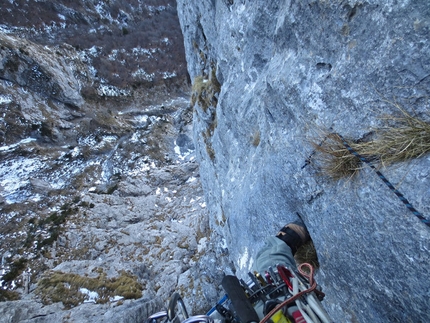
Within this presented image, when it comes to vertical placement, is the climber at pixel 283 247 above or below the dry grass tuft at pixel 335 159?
below

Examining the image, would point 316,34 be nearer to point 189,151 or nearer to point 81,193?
point 81,193

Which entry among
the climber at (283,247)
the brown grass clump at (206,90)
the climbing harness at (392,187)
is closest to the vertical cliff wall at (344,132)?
the climbing harness at (392,187)

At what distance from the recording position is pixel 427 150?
2.14m

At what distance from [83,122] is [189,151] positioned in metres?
14.9

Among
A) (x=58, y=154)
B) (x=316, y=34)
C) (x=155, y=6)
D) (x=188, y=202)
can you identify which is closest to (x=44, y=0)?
(x=155, y=6)

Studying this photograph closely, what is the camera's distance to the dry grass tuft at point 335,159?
113 inches

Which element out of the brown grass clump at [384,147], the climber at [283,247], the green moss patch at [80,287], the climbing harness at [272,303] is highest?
the green moss patch at [80,287]

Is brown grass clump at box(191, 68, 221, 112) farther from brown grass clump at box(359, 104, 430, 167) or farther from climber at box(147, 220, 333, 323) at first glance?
brown grass clump at box(359, 104, 430, 167)

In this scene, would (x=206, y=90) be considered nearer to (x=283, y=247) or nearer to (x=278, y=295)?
(x=283, y=247)

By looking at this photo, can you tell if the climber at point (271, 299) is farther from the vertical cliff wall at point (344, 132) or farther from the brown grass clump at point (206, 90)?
the brown grass clump at point (206, 90)

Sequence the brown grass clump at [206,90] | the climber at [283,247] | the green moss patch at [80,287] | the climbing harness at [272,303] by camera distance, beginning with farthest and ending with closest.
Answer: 1. the green moss patch at [80,287]
2. the brown grass clump at [206,90]
3. the climber at [283,247]
4. the climbing harness at [272,303]

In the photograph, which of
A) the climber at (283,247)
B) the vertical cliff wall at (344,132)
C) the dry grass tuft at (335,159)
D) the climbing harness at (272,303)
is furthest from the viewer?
the climber at (283,247)

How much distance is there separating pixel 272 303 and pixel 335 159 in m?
1.96

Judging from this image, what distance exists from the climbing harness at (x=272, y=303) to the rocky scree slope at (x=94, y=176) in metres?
10.2
